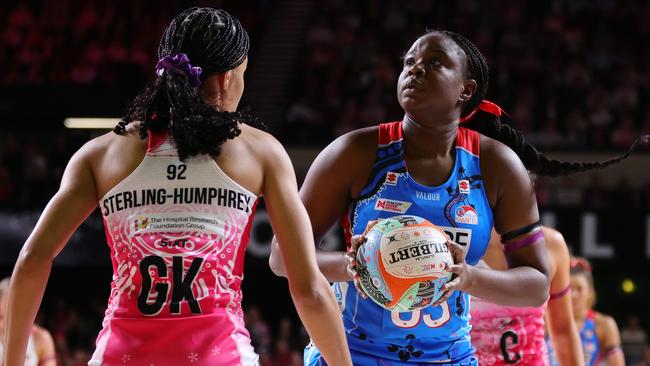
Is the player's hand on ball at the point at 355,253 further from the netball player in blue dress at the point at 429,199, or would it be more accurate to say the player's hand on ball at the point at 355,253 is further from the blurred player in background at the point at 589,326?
the blurred player in background at the point at 589,326

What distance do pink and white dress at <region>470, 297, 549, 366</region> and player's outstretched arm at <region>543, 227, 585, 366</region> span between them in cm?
13

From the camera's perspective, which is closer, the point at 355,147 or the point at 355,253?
the point at 355,253

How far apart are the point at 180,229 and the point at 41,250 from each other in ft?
1.23

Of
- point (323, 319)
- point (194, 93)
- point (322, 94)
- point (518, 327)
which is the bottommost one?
point (323, 319)

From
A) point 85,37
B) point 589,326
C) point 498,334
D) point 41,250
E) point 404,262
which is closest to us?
point 41,250

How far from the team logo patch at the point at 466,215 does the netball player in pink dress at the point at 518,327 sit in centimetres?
96

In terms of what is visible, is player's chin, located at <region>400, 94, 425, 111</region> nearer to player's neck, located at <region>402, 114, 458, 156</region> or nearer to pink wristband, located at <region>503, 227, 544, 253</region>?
player's neck, located at <region>402, 114, 458, 156</region>

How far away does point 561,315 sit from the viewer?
4.53 m

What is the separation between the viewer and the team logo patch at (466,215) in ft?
11.5

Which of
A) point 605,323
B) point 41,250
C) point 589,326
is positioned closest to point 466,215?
point 41,250

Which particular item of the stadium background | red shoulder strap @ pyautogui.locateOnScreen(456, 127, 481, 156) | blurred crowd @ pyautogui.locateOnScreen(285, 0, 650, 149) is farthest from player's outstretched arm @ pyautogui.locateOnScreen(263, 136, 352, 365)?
blurred crowd @ pyautogui.locateOnScreen(285, 0, 650, 149)

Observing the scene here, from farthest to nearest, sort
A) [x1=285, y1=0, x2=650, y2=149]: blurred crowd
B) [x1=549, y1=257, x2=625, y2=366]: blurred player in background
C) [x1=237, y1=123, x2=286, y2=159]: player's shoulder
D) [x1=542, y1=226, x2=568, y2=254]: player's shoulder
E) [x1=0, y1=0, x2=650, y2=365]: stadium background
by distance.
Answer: [x1=285, y1=0, x2=650, y2=149]: blurred crowd, [x1=0, y1=0, x2=650, y2=365]: stadium background, [x1=549, y1=257, x2=625, y2=366]: blurred player in background, [x1=542, y1=226, x2=568, y2=254]: player's shoulder, [x1=237, y1=123, x2=286, y2=159]: player's shoulder

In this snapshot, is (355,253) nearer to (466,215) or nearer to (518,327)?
(466,215)

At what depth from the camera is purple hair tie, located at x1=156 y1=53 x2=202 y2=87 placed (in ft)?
9.28
